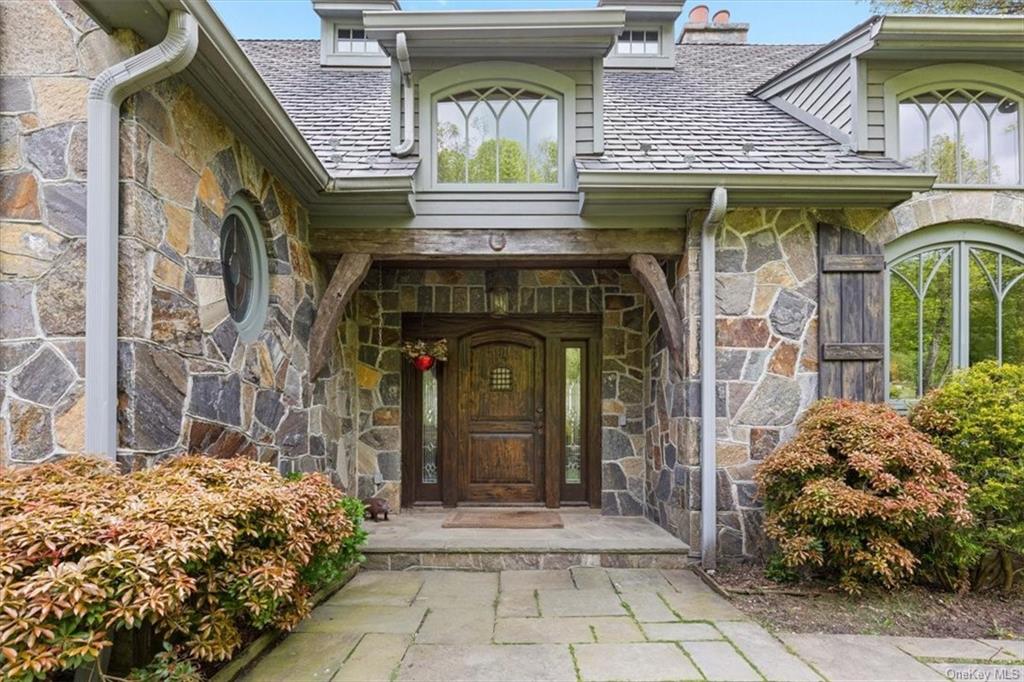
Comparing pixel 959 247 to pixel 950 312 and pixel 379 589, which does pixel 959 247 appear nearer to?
pixel 950 312

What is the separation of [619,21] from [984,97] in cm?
276

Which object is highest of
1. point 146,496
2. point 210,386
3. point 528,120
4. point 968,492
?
point 528,120

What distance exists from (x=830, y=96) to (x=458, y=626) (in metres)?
4.71

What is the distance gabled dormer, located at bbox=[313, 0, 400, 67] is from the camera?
20.9ft

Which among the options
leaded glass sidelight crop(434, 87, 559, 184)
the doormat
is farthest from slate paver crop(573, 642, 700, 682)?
leaded glass sidelight crop(434, 87, 559, 184)

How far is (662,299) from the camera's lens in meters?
4.09

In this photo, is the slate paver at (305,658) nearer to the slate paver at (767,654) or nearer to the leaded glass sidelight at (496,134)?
the slate paver at (767,654)

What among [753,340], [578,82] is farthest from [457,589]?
[578,82]

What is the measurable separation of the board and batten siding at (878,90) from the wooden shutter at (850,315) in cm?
74

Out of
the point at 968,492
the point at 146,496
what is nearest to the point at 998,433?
the point at 968,492

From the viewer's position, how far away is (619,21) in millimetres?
3844

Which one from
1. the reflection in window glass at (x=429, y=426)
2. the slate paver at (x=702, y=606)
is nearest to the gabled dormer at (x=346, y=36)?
the reflection in window glass at (x=429, y=426)

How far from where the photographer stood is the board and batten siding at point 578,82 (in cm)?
413

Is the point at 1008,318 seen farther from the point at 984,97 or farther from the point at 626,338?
the point at 626,338
